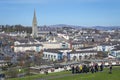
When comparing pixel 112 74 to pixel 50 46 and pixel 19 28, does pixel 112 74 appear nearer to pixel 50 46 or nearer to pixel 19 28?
pixel 50 46

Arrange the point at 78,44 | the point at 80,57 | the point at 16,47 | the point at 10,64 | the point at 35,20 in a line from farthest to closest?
the point at 35,20 → the point at 78,44 → the point at 16,47 → the point at 80,57 → the point at 10,64

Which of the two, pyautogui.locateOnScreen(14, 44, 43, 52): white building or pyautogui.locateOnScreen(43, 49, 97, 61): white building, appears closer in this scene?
pyautogui.locateOnScreen(43, 49, 97, 61): white building

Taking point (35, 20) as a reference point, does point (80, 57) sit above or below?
below

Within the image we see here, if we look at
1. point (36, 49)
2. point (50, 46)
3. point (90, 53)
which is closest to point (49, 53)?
point (90, 53)

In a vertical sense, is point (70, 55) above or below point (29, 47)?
below

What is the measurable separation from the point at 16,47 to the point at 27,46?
2761mm

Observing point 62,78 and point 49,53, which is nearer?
point 62,78

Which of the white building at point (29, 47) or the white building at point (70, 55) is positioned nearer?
the white building at point (70, 55)

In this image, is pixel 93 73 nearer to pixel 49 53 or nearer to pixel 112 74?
pixel 112 74

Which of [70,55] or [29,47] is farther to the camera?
[29,47]

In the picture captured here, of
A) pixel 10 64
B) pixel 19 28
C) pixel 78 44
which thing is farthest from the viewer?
pixel 19 28

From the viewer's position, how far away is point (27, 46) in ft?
232

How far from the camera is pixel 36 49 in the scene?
230 feet

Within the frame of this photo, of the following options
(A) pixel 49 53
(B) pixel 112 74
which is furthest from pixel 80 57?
(B) pixel 112 74
